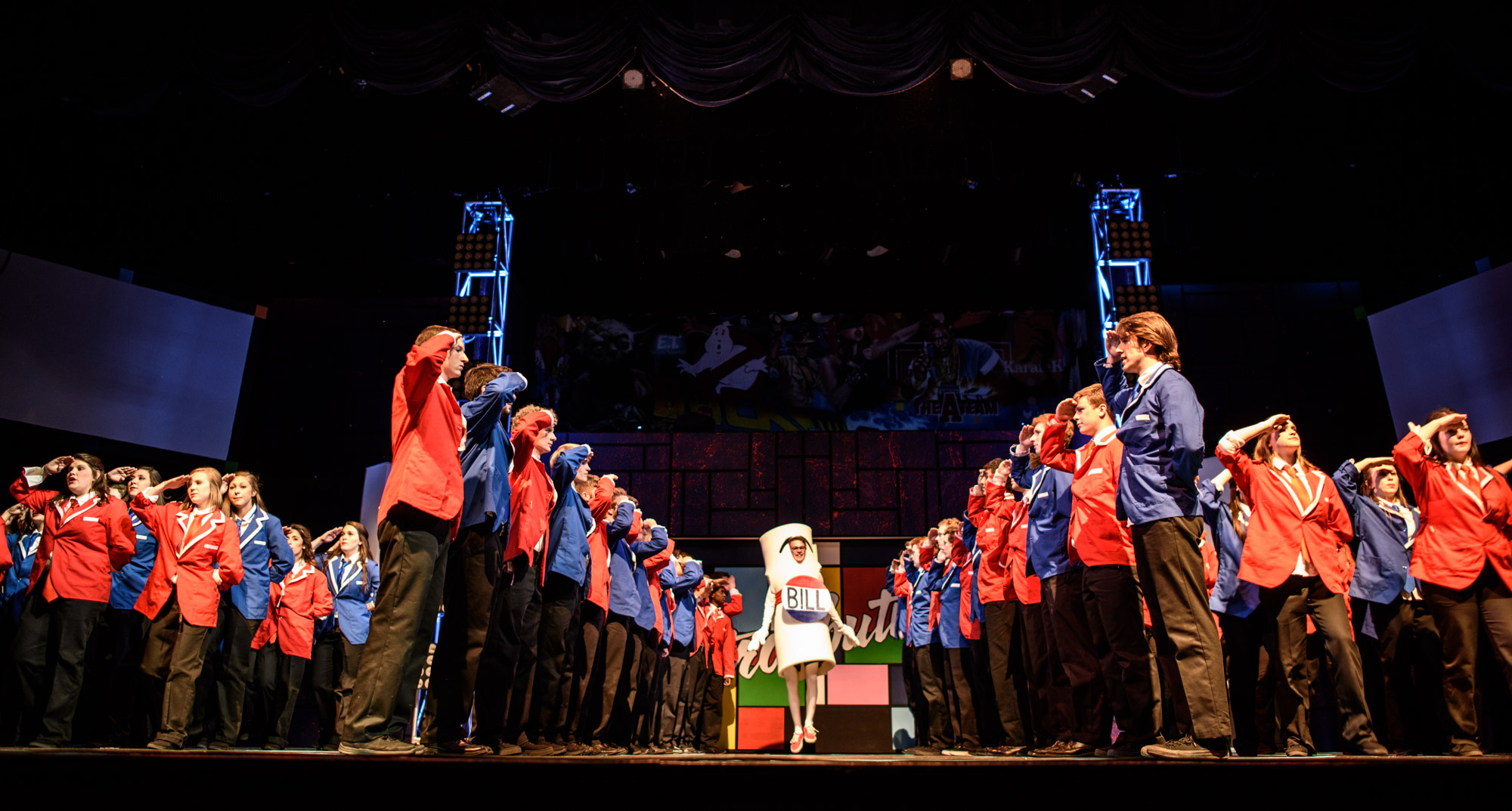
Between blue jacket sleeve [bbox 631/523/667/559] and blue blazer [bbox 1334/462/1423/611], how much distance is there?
3711 mm

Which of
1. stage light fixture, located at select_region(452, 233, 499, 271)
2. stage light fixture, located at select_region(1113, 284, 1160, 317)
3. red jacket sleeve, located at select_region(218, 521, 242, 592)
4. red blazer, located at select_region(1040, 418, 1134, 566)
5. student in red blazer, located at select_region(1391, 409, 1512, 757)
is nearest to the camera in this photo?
red blazer, located at select_region(1040, 418, 1134, 566)

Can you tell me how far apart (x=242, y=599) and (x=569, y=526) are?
2.09m

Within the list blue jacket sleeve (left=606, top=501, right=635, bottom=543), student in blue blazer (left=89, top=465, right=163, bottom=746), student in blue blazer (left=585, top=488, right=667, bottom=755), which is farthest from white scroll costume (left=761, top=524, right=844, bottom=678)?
student in blue blazer (left=89, top=465, right=163, bottom=746)

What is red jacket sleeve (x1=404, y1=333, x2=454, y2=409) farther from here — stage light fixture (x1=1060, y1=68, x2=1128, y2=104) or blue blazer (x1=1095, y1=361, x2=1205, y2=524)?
stage light fixture (x1=1060, y1=68, x2=1128, y2=104)

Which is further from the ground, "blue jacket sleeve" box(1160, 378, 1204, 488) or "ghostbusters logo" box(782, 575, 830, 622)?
"blue jacket sleeve" box(1160, 378, 1204, 488)

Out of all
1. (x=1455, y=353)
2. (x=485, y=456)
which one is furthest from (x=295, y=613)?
(x=1455, y=353)

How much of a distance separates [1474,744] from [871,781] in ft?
9.82

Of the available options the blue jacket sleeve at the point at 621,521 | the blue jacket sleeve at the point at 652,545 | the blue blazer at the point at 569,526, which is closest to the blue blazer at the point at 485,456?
the blue blazer at the point at 569,526

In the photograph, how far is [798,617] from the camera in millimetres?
5754

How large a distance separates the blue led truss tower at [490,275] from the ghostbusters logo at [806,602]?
3859mm

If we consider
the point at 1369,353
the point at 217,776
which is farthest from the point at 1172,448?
the point at 1369,353

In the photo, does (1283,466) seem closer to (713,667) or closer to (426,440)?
(426,440)

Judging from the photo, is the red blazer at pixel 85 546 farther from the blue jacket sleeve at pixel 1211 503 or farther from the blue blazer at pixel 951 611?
the blue jacket sleeve at pixel 1211 503

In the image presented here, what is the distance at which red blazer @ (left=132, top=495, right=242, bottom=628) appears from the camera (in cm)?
431
